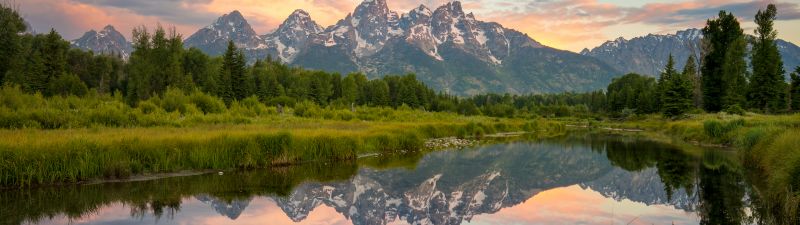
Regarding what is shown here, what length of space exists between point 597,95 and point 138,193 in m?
171

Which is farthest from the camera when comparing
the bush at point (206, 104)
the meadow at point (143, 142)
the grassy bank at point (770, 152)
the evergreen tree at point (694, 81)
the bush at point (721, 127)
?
the evergreen tree at point (694, 81)

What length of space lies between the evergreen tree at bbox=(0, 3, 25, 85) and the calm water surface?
60.0 metres

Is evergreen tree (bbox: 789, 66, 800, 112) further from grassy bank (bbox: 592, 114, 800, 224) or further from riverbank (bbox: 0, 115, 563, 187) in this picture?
riverbank (bbox: 0, 115, 563, 187)

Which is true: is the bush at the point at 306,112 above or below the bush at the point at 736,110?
below

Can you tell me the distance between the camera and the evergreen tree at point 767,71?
5888 centimetres

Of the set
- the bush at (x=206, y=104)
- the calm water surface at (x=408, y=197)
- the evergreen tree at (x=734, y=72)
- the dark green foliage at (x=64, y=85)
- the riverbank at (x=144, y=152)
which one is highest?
the evergreen tree at (x=734, y=72)

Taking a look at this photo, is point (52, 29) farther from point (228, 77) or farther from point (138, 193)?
point (138, 193)

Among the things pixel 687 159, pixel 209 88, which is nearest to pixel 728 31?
pixel 687 159

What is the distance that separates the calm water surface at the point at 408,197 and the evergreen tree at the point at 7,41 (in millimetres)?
59975

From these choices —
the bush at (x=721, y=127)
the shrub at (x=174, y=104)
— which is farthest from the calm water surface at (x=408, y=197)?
the shrub at (x=174, y=104)

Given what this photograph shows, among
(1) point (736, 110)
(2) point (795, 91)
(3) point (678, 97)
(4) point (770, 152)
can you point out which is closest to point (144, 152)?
(4) point (770, 152)

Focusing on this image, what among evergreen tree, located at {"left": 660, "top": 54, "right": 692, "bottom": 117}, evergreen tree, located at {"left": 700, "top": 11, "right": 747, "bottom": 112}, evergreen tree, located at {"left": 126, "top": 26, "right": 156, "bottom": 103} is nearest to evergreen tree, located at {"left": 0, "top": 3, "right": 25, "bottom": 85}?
evergreen tree, located at {"left": 126, "top": 26, "right": 156, "bottom": 103}

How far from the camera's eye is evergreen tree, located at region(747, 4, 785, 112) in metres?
58.9

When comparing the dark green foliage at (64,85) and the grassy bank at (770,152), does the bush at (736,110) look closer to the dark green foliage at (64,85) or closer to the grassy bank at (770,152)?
the grassy bank at (770,152)
